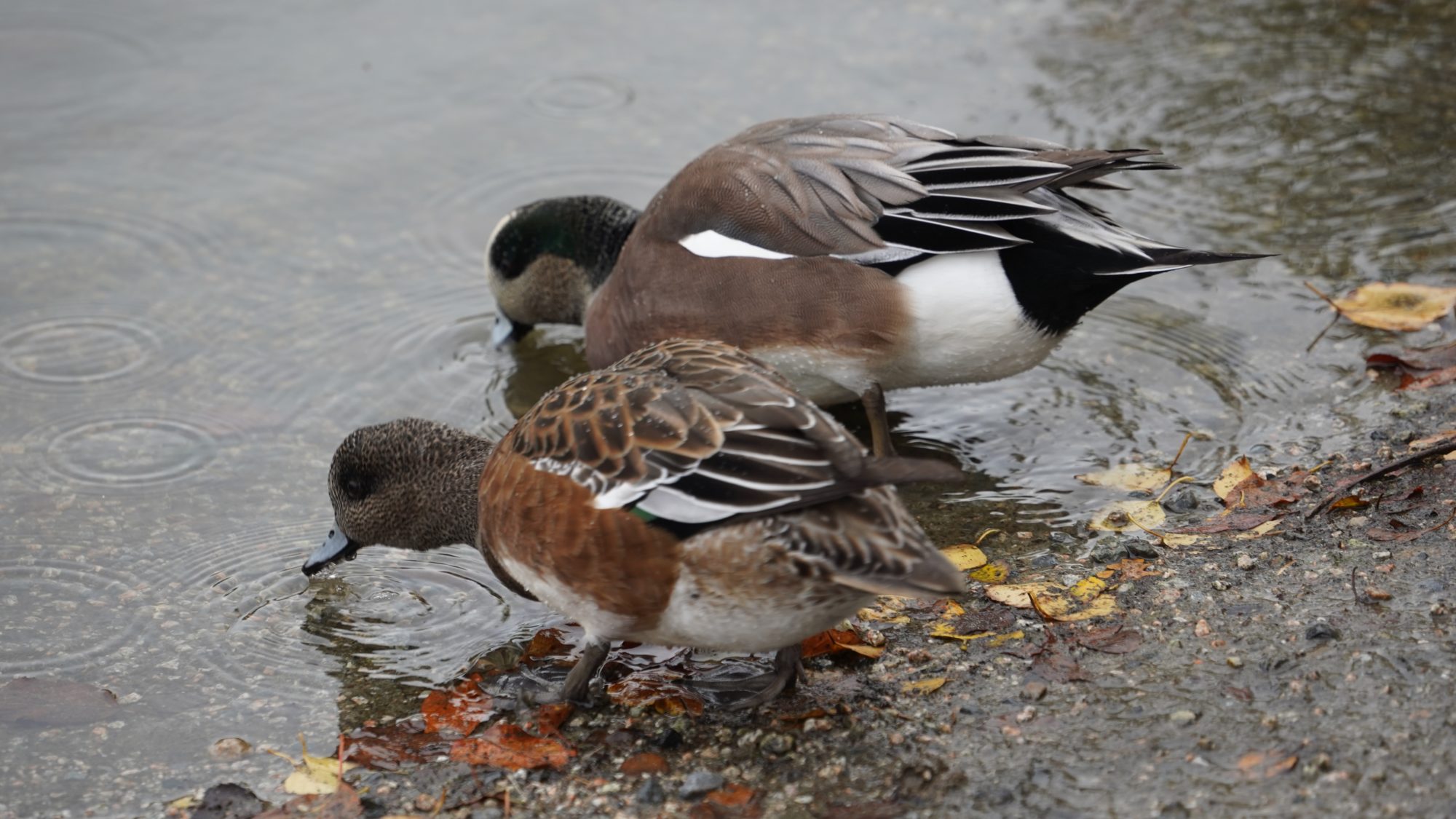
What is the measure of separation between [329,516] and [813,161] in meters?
2.02

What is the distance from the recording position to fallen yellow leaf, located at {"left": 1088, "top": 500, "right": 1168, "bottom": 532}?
15.2ft

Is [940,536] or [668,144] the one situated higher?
[668,144]

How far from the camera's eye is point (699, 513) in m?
3.52

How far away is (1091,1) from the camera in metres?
8.59

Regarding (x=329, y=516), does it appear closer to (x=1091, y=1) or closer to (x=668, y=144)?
(x=668, y=144)

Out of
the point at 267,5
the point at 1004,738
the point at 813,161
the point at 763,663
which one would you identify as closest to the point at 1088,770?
the point at 1004,738

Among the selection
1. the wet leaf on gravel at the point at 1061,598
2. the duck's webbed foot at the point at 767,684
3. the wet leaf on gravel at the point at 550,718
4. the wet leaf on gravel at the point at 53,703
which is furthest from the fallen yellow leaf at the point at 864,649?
the wet leaf on gravel at the point at 53,703

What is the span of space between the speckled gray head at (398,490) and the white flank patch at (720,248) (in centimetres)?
107

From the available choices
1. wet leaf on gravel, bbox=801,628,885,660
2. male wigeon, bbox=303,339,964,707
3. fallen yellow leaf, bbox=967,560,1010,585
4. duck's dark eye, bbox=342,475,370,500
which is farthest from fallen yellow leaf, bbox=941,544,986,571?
duck's dark eye, bbox=342,475,370,500

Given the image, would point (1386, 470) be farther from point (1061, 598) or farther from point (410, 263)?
point (410, 263)

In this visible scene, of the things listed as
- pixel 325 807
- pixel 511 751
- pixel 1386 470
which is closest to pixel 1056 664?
pixel 1386 470

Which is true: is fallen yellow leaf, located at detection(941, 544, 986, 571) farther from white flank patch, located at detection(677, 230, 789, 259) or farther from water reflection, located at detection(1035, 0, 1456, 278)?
water reflection, located at detection(1035, 0, 1456, 278)

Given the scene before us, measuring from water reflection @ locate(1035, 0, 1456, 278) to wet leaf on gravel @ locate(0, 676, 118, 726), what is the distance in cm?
465

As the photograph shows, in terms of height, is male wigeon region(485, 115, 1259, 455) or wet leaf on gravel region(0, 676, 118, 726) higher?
male wigeon region(485, 115, 1259, 455)
